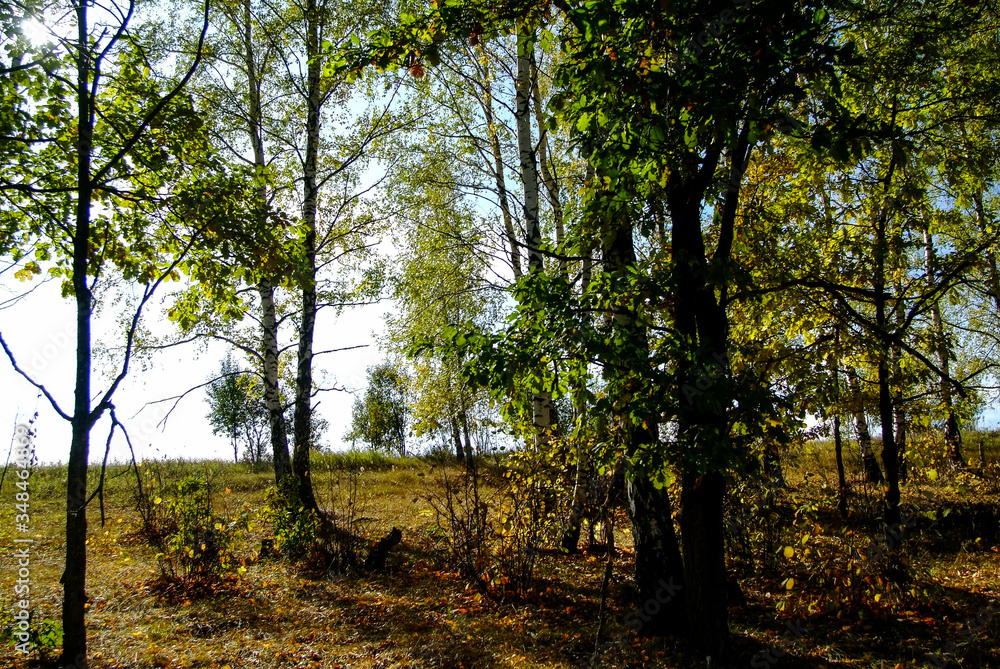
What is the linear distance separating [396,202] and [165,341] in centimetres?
498

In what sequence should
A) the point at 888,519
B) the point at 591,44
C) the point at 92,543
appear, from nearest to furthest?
the point at 591,44, the point at 888,519, the point at 92,543

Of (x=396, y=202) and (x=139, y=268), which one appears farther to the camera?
(x=396, y=202)

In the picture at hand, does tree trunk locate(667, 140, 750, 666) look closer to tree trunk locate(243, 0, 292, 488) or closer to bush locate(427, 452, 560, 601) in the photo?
bush locate(427, 452, 560, 601)

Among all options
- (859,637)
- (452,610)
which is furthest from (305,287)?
(859,637)

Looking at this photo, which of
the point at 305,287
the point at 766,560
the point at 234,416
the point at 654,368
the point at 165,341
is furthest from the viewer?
the point at 234,416

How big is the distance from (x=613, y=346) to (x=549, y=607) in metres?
3.67

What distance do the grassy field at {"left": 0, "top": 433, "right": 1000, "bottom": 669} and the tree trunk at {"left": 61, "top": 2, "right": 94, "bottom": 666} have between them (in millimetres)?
833

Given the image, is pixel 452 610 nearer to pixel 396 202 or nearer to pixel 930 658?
pixel 930 658

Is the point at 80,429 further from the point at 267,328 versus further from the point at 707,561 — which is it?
the point at 267,328

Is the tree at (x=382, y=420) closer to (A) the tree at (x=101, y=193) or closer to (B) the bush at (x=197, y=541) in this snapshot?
(B) the bush at (x=197, y=541)

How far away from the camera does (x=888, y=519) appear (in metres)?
6.18

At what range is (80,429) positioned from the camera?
3.96 metres

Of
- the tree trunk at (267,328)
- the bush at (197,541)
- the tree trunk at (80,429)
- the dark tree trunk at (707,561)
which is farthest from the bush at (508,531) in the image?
the tree trunk at (80,429)

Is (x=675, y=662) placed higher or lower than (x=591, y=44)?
lower
